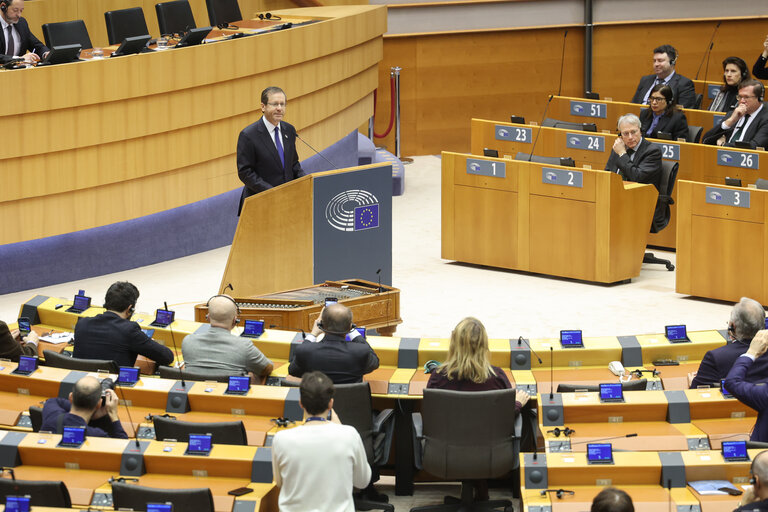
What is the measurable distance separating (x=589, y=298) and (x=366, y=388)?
13.8 feet

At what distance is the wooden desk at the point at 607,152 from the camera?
9.91 m

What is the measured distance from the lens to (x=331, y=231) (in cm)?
810

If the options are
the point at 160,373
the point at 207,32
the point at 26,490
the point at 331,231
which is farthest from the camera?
the point at 207,32

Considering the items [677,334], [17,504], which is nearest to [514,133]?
[677,334]

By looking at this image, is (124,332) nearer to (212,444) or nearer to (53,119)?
(212,444)

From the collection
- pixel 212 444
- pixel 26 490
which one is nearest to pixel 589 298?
pixel 212 444

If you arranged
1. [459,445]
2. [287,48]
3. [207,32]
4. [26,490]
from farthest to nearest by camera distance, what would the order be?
[287,48] < [207,32] < [459,445] < [26,490]

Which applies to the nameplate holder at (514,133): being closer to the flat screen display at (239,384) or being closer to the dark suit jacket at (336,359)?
the dark suit jacket at (336,359)

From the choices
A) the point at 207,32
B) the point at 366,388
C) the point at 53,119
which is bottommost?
the point at 366,388

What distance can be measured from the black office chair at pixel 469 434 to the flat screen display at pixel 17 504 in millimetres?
1801

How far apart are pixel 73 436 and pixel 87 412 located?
0.49 feet

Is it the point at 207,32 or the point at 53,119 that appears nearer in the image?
the point at 53,119

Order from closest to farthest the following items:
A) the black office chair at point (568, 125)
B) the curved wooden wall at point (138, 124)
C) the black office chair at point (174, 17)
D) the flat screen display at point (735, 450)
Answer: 1. the flat screen display at point (735, 450)
2. the curved wooden wall at point (138, 124)
3. the black office chair at point (174, 17)
4. the black office chair at point (568, 125)

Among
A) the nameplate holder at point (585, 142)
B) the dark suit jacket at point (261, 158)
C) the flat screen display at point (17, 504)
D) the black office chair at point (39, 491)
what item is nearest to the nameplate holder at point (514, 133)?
the nameplate holder at point (585, 142)
